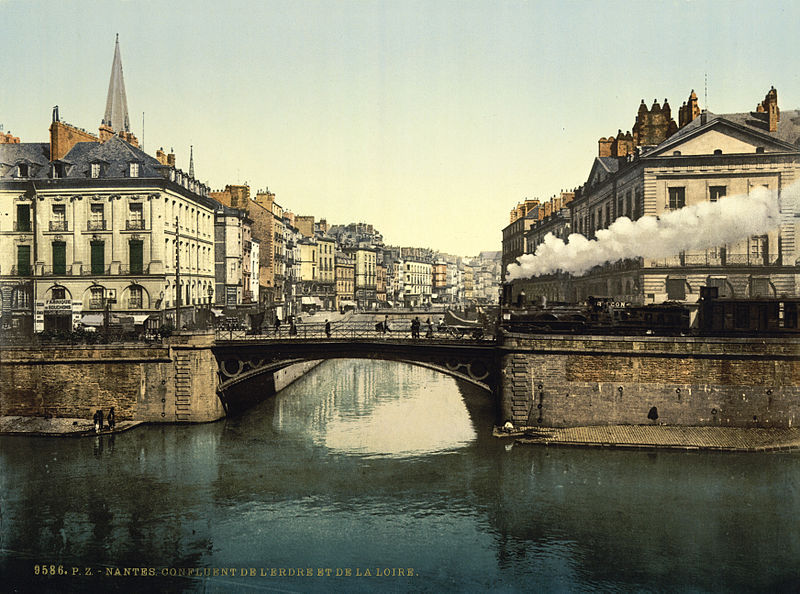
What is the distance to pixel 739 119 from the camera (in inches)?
2046

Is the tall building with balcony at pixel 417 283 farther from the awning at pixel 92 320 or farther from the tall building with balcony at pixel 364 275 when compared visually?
the awning at pixel 92 320

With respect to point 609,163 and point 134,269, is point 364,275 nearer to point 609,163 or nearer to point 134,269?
point 609,163

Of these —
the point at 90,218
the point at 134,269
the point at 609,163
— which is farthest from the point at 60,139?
the point at 609,163

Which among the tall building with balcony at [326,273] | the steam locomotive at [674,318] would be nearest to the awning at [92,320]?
the steam locomotive at [674,318]

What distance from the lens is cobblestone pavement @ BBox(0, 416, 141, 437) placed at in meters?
37.4

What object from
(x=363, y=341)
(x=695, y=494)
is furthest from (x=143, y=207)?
(x=695, y=494)

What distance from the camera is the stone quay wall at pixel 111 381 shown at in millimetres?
40156

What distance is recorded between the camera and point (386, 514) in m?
26.2

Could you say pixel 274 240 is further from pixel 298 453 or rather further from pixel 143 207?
pixel 298 453

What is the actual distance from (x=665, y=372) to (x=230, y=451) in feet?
71.7

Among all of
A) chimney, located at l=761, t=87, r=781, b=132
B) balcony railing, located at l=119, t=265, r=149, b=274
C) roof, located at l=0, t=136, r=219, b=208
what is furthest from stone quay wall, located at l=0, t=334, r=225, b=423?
chimney, located at l=761, t=87, r=781, b=132

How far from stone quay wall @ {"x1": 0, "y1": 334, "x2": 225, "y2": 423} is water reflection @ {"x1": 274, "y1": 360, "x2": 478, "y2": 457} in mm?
5883

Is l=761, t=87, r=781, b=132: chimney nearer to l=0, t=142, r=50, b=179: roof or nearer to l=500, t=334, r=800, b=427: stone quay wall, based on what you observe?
l=500, t=334, r=800, b=427: stone quay wall

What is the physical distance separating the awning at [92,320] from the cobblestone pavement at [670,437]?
32.1m
